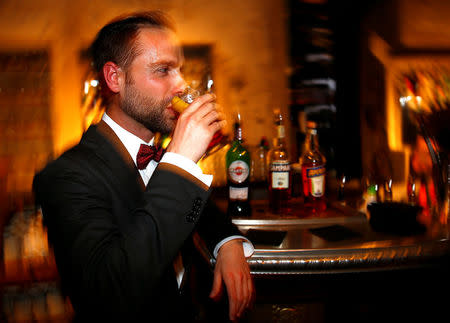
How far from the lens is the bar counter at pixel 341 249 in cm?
126

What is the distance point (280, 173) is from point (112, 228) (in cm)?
115

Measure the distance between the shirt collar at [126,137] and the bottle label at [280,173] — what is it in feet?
2.72

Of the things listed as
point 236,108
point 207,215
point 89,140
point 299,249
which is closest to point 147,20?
point 89,140

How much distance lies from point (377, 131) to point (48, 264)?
2880 mm

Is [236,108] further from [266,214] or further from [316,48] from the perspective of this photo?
[266,214]

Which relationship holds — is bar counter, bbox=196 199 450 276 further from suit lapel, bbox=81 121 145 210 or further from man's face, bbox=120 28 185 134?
man's face, bbox=120 28 185 134

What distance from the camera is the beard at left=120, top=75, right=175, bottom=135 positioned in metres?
1.13

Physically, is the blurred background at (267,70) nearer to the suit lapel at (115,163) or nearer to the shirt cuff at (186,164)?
the suit lapel at (115,163)

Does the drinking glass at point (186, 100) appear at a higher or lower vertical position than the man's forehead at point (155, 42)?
lower

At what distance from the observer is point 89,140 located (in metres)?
1.05

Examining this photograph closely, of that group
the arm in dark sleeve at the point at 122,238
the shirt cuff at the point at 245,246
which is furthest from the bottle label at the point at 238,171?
the arm in dark sleeve at the point at 122,238

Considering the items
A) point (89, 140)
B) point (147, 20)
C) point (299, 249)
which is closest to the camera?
point (89, 140)

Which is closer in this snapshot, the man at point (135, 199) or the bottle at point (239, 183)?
the man at point (135, 199)

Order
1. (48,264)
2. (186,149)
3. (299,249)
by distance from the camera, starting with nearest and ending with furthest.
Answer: (186,149)
(299,249)
(48,264)
